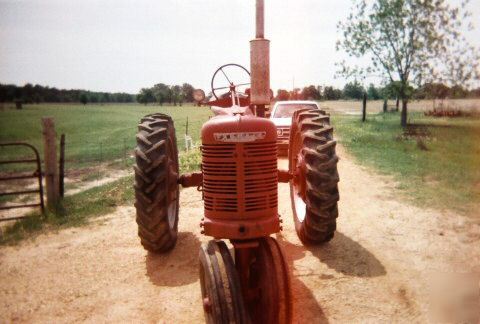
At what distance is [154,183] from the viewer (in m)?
4.04

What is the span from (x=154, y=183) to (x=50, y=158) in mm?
4316

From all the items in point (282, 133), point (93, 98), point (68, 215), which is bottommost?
point (68, 215)

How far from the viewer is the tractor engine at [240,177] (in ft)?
9.84

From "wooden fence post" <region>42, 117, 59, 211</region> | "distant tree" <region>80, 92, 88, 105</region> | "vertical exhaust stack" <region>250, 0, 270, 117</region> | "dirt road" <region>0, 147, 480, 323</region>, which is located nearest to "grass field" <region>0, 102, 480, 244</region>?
"wooden fence post" <region>42, 117, 59, 211</region>

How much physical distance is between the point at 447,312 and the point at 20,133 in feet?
92.7

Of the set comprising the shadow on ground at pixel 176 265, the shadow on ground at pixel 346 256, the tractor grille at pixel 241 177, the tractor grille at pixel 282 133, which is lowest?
the shadow on ground at pixel 176 265

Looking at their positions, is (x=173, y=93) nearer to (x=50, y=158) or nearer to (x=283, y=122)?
(x=283, y=122)

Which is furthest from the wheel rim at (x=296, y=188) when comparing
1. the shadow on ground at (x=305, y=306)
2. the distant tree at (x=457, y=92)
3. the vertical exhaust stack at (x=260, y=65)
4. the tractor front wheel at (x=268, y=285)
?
the distant tree at (x=457, y=92)

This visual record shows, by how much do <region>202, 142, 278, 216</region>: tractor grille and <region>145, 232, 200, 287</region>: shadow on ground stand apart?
1.59 meters

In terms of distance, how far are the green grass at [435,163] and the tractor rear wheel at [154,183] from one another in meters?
4.88

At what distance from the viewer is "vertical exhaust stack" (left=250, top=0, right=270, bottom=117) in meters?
4.25

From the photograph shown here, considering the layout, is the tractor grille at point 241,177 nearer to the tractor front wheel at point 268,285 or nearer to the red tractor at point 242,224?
the red tractor at point 242,224

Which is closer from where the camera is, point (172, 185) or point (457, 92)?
point (172, 185)

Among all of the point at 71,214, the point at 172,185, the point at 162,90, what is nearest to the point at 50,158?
the point at 71,214
